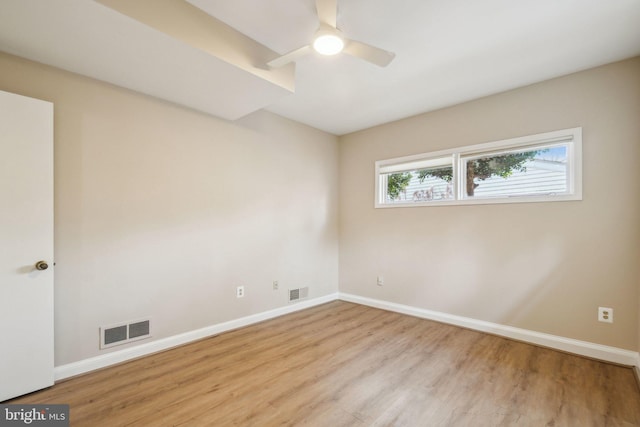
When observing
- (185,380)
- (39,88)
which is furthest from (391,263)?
(39,88)

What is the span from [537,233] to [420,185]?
1.40 meters

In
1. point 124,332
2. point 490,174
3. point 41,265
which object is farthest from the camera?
point 490,174

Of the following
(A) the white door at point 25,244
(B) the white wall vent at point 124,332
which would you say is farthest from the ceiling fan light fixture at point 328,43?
(B) the white wall vent at point 124,332

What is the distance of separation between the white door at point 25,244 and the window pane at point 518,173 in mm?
3933

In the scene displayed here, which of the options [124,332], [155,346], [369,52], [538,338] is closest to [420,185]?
[538,338]

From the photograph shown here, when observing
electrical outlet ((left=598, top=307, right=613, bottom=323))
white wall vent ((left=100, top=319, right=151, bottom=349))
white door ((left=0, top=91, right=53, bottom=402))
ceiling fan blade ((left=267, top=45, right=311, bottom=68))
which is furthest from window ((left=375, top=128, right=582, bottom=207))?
white door ((left=0, top=91, right=53, bottom=402))

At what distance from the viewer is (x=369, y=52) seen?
6.23 ft

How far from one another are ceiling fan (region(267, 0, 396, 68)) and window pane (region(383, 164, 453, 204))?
6.62ft

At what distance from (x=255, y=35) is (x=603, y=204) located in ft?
10.8

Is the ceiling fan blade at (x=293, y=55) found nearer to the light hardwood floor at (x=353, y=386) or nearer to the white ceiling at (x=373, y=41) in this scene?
the white ceiling at (x=373, y=41)

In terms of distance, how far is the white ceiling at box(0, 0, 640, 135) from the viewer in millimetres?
1785

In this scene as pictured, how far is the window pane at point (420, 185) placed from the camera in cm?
357

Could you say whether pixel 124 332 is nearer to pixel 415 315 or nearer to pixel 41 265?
pixel 41 265

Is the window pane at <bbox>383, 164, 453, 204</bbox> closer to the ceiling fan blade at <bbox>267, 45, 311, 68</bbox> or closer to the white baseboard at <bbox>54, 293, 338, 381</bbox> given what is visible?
the white baseboard at <bbox>54, 293, 338, 381</bbox>
